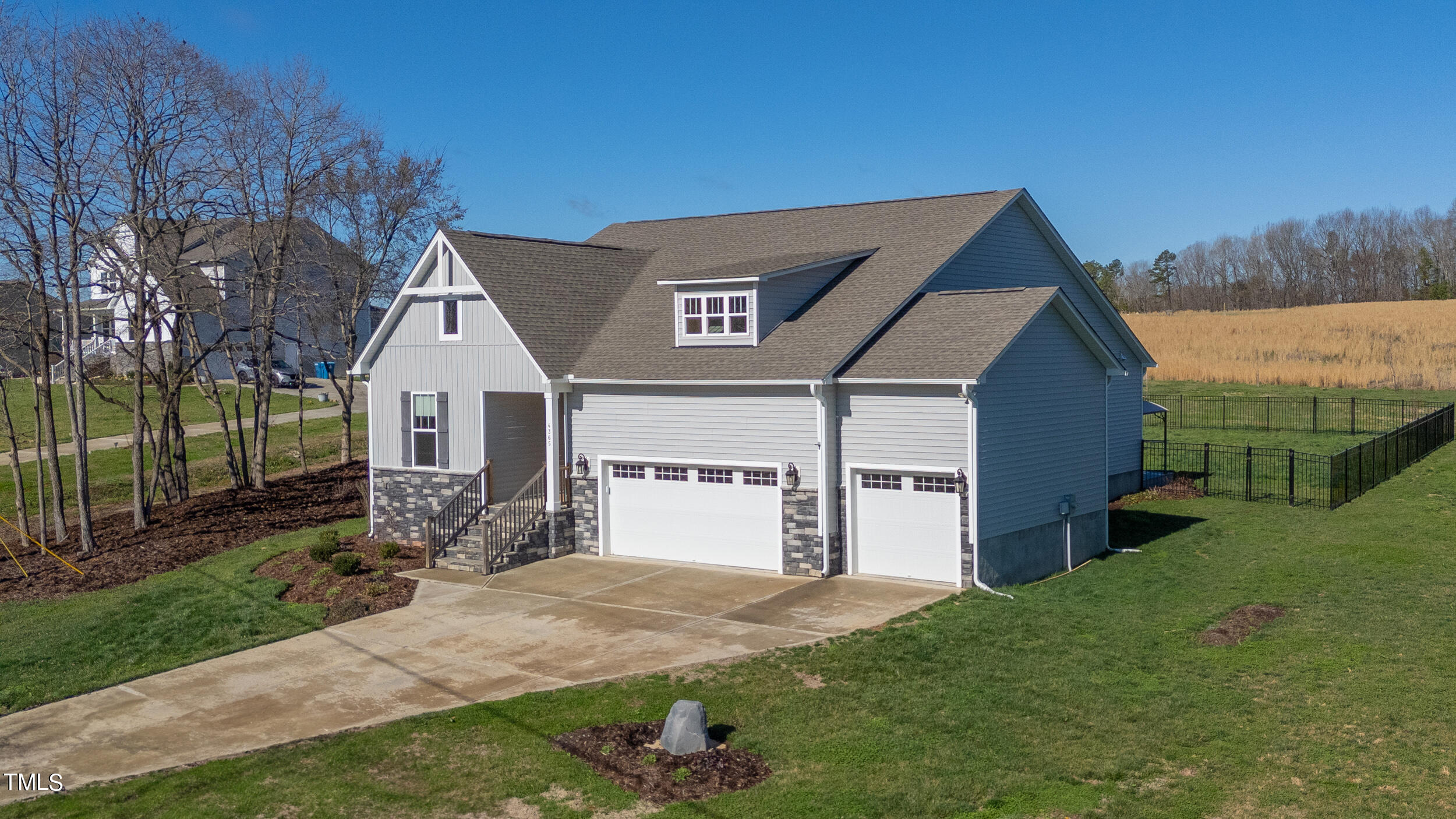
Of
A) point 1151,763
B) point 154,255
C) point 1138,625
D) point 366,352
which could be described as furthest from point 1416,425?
point 154,255

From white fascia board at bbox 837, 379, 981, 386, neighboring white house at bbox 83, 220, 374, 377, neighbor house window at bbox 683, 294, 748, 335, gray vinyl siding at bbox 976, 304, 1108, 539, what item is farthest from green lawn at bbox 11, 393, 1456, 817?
neighboring white house at bbox 83, 220, 374, 377

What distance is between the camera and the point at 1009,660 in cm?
1434

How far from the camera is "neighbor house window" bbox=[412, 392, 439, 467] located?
78.2 feet

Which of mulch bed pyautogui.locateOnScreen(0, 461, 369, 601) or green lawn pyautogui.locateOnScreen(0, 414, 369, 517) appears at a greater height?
green lawn pyautogui.locateOnScreen(0, 414, 369, 517)

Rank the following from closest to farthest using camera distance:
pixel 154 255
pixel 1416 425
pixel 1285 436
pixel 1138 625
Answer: pixel 1138 625
pixel 154 255
pixel 1416 425
pixel 1285 436

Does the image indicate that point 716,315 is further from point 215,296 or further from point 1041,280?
point 215,296

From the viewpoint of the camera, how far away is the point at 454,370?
2331 centimetres

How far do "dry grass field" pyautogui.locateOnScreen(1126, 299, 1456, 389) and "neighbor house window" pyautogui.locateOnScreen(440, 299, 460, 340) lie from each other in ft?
156

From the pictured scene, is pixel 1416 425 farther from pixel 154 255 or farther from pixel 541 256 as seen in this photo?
pixel 154 255

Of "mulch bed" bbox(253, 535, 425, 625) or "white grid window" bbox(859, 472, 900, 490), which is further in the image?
"white grid window" bbox(859, 472, 900, 490)

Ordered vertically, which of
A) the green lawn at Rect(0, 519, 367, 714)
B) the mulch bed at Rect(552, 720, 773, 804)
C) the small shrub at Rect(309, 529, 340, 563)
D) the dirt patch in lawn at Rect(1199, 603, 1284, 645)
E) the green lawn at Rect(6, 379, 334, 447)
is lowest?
Result: the green lawn at Rect(0, 519, 367, 714)

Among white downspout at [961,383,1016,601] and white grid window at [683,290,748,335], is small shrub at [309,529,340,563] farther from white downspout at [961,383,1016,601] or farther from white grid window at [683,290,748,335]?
white downspout at [961,383,1016,601]

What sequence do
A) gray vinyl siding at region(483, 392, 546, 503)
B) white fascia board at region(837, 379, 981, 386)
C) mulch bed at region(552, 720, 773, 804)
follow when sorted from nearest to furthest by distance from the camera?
mulch bed at region(552, 720, 773, 804) < white fascia board at region(837, 379, 981, 386) < gray vinyl siding at region(483, 392, 546, 503)

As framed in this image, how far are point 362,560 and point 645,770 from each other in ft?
43.1
